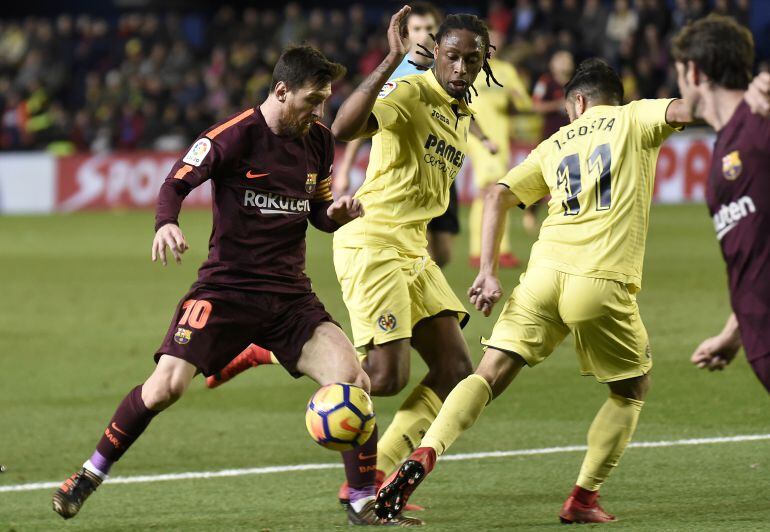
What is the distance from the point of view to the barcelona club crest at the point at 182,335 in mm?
6051

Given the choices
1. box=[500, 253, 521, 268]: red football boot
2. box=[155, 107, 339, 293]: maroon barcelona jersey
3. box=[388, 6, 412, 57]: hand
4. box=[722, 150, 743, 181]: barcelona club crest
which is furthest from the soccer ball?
box=[500, 253, 521, 268]: red football boot

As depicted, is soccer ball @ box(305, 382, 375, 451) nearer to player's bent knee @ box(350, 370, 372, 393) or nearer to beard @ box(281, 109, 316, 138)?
player's bent knee @ box(350, 370, 372, 393)

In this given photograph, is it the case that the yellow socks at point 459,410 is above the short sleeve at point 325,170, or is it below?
below

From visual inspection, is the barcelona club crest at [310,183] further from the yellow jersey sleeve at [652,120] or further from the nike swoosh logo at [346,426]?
the yellow jersey sleeve at [652,120]

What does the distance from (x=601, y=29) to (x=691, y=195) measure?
408 centimetres

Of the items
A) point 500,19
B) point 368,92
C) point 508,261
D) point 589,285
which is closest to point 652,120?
point 589,285

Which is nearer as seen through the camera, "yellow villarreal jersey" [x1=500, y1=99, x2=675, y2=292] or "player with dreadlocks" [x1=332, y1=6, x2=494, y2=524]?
"yellow villarreal jersey" [x1=500, y1=99, x2=675, y2=292]

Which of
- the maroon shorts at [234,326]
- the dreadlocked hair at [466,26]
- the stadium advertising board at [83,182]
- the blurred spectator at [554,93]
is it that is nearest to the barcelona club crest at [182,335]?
the maroon shorts at [234,326]

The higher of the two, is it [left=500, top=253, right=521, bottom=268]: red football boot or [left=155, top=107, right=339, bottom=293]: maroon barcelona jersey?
[left=155, top=107, right=339, bottom=293]: maroon barcelona jersey

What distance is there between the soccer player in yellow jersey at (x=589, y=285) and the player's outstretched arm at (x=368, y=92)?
2.34 ft

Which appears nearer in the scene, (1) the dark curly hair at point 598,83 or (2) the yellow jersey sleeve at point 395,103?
(1) the dark curly hair at point 598,83

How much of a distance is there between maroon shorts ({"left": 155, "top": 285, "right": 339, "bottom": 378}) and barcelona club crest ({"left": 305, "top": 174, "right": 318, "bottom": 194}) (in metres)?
0.48

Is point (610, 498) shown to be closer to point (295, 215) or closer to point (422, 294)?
point (422, 294)

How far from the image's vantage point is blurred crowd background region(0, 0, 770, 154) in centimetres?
2632
